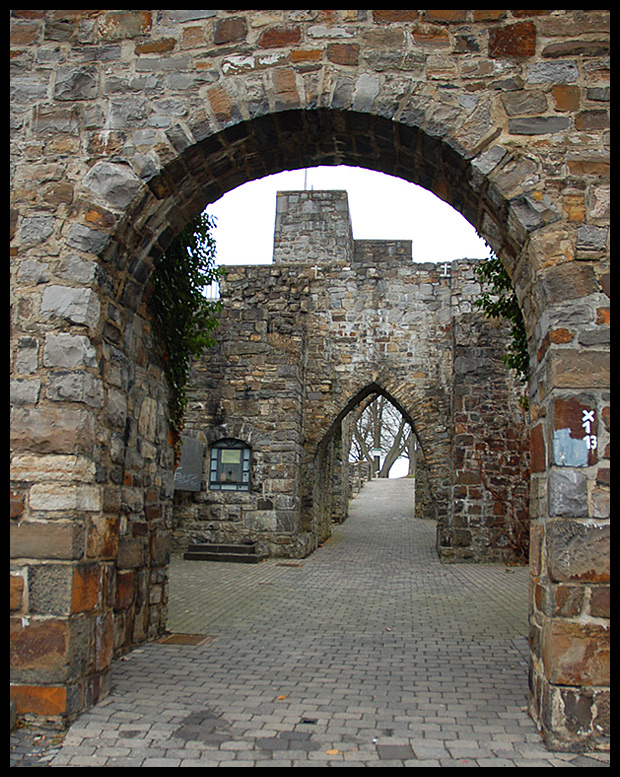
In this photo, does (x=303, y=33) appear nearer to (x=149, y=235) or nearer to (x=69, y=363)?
(x=149, y=235)

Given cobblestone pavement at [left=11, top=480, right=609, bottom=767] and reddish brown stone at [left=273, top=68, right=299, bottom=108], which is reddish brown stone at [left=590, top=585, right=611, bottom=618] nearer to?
cobblestone pavement at [left=11, top=480, right=609, bottom=767]

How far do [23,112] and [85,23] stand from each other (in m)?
0.67

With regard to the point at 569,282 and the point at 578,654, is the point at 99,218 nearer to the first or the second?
the point at 569,282

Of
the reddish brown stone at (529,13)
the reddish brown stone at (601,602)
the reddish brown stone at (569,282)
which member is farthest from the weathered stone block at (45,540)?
the reddish brown stone at (529,13)

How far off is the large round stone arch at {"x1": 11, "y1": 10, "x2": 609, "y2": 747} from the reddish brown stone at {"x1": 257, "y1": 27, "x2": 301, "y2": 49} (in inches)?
0.4

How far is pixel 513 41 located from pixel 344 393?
32.0 feet

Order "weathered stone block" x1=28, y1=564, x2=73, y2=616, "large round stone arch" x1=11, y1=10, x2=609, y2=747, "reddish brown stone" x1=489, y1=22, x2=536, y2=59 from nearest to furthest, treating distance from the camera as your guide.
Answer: "large round stone arch" x1=11, y1=10, x2=609, y2=747 → "weathered stone block" x1=28, y1=564, x2=73, y2=616 → "reddish brown stone" x1=489, y1=22, x2=536, y2=59

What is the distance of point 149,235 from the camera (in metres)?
4.16

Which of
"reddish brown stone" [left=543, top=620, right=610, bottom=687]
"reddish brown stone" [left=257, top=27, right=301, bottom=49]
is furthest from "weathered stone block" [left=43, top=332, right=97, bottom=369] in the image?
"reddish brown stone" [left=543, top=620, right=610, bottom=687]

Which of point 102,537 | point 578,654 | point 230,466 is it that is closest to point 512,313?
point 578,654

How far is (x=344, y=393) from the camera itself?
13234 millimetres

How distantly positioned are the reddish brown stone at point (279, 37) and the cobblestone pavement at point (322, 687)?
12.4 feet

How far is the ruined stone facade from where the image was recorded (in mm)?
11500

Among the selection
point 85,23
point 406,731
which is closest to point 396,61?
point 85,23
